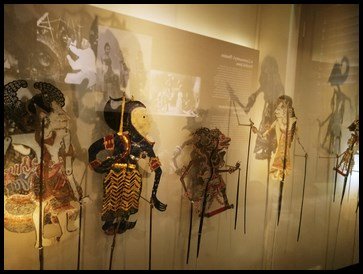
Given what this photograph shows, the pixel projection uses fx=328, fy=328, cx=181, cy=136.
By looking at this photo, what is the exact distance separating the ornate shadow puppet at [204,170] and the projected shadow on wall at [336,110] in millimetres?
920

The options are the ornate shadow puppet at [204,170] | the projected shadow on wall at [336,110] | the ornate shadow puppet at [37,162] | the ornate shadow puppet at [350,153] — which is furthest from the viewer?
the ornate shadow puppet at [350,153]

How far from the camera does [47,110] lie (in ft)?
4.77

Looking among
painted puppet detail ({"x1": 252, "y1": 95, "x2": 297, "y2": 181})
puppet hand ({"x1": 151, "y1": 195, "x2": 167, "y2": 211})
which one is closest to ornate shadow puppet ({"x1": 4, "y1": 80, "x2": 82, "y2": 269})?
puppet hand ({"x1": 151, "y1": 195, "x2": 167, "y2": 211})

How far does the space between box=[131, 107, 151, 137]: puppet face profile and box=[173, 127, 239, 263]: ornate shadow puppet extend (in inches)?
11.7

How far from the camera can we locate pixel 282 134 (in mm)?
2291

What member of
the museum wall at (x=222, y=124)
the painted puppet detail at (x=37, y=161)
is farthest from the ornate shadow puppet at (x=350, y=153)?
the painted puppet detail at (x=37, y=161)

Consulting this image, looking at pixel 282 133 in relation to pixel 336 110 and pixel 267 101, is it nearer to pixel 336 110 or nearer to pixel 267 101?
pixel 267 101

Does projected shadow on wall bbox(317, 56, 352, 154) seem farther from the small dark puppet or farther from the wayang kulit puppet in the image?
the small dark puppet

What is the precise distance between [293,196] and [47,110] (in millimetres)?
1829

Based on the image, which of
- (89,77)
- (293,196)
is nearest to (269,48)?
(293,196)

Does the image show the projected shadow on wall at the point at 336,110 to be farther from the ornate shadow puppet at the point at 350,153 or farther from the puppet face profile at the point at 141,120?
the puppet face profile at the point at 141,120

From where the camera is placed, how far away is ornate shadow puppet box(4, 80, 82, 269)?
4.57 ft

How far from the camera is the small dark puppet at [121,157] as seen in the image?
5.30 ft

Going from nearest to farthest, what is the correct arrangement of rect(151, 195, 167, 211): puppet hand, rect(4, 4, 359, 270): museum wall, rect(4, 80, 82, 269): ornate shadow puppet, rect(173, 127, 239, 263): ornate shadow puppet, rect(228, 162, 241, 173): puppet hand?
rect(4, 80, 82, 269): ornate shadow puppet
rect(4, 4, 359, 270): museum wall
rect(151, 195, 167, 211): puppet hand
rect(173, 127, 239, 263): ornate shadow puppet
rect(228, 162, 241, 173): puppet hand
